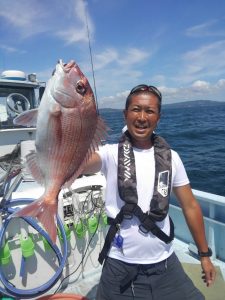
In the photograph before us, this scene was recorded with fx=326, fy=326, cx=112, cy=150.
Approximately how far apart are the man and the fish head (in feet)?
2.02

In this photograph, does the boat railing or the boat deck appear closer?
the boat deck

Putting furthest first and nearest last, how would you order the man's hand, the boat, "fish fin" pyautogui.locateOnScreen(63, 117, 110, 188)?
the boat → the man's hand → "fish fin" pyautogui.locateOnScreen(63, 117, 110, 188)

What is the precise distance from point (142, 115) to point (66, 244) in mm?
2048

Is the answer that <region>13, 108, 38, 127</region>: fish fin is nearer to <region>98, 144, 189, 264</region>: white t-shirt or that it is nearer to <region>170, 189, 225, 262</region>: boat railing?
<region>98, 144, 189, 264</region>: white t-shirt

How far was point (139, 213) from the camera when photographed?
2422 millimetres

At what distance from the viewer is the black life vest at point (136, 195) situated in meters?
2.42

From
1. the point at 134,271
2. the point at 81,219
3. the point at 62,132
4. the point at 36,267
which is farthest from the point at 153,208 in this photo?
the point at 36,267

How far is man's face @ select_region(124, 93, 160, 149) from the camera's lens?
2.45 m

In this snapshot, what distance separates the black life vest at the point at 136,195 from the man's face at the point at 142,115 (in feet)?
0.49

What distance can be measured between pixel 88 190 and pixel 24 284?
132 centimetres

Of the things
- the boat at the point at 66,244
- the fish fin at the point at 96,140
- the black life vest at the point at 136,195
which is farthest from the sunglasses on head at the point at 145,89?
the boat at the point at 66,244

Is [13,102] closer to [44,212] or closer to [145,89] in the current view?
[145,89]

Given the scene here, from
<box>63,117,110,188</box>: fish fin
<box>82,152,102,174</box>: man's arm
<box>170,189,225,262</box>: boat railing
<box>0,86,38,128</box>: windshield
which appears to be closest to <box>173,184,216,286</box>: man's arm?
<box>82,152,102,174</box>: man's arm

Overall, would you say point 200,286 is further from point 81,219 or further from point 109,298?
point 109,298
